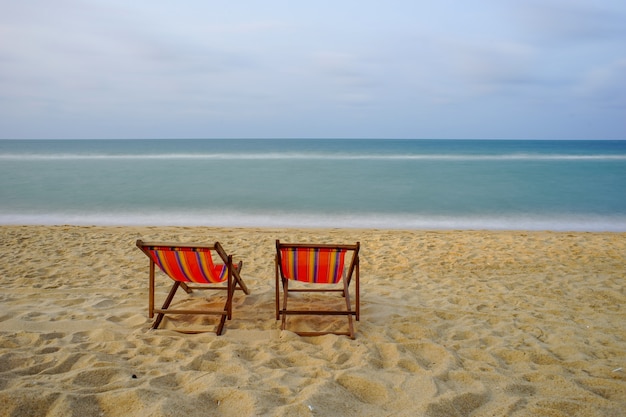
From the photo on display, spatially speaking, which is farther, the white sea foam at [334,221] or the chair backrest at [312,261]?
the white sea foam at [334,221]

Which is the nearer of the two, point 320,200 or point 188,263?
point 188,263

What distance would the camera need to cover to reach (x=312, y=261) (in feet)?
10.9

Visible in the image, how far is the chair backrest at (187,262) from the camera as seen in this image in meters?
3.15

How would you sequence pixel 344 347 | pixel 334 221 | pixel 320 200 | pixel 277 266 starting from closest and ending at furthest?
1. pixel 344 347
2. pixel 277 266
3. pixel 334 221
4. pixel 320 200

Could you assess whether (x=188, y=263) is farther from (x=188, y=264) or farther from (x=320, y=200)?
(x=320, y=200)

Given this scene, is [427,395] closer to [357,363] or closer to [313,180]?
[357,363]

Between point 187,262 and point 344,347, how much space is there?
1352 millimetres

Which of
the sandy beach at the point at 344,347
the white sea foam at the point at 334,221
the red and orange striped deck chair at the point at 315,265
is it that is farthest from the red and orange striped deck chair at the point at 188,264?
the white sea foam at the point at 334,221

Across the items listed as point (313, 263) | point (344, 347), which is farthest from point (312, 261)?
point (344, 347)

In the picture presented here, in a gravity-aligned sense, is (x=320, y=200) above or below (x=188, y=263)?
below

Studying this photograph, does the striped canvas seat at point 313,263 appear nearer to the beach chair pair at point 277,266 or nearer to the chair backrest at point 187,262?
the beach chair pair at point 277,266

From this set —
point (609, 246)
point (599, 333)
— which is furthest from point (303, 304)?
point (609, 246)

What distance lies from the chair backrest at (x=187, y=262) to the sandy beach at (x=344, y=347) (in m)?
0.42

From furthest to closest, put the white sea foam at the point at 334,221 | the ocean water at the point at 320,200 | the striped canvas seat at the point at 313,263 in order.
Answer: the ocean water at the point at 320,200
the white sea foam at the point at 334,221
the striped canvas seat at the point at 313,263
